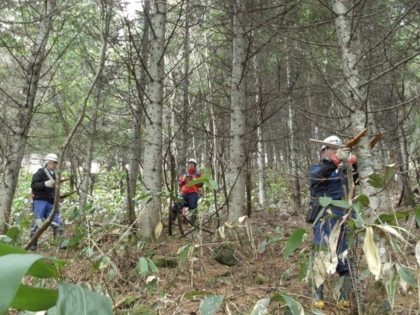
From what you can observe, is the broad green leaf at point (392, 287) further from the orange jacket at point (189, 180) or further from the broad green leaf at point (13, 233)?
the orange jacket at point (189, 180)

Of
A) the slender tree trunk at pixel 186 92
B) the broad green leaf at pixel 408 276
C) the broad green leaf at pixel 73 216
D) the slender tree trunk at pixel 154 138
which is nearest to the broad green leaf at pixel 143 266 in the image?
the broad green leaf at pixel 73 216

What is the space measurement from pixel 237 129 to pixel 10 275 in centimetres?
491

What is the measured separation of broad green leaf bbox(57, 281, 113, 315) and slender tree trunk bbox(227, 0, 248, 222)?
4.42 m

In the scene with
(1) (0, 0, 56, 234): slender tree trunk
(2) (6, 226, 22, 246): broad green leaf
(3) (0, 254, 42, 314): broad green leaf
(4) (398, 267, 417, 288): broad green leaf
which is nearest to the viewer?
(3) (0, 254, 42, 314): broad green leaf

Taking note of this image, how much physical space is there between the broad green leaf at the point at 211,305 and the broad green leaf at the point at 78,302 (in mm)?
577

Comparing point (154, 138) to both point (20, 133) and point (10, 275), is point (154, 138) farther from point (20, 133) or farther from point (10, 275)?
point (10, 275)

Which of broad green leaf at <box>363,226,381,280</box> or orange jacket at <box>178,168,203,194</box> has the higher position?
orange jacket at <box>178,168,203,194</box>

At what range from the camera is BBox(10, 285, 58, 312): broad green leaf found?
33.8 inches

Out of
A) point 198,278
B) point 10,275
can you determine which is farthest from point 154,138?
point 10,275

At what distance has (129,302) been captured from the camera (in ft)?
9.92

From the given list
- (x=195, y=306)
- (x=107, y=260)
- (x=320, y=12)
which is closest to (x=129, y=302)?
(x=195, y=306)

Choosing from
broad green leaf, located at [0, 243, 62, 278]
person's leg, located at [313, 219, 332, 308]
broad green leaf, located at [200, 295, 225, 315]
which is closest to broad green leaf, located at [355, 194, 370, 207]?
person's leg, located at [313, 219, 332, 308]

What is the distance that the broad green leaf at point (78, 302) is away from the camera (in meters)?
0.85

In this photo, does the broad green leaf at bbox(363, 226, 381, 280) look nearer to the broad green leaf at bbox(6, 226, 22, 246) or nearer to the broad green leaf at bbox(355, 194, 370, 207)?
the broad green leaf at bbox(355, 194, 370, 207)
